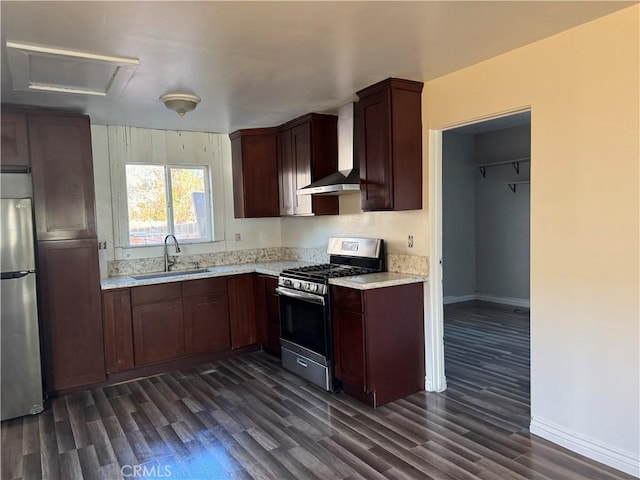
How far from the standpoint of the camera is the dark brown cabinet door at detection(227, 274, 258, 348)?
450 centimetres

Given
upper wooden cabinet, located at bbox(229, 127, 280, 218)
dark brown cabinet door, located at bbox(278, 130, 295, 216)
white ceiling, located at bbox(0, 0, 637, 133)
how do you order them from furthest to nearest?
upper wooden cabinet, located at bbox(229, 127, 280, 218), dark brown cabinet door, located at bbox(278, 130, 295, 216), white ceiling, located at bbox(0, 0, 637, 133)

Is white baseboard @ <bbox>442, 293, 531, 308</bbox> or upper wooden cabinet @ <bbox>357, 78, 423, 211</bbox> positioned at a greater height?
upper wooden cabinet @ <bbox>357, 78, 423, 211</bbox>

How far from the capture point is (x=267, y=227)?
5.39 m

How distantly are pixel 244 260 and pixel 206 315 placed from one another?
1.04 m

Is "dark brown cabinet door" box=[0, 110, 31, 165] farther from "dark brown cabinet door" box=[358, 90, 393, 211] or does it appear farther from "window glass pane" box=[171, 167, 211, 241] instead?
"dark brown cabinet door" box=[358, 90, 393, 211]

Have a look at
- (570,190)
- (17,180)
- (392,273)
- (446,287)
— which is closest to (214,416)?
(392,273)

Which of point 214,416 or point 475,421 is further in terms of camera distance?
point 214,416

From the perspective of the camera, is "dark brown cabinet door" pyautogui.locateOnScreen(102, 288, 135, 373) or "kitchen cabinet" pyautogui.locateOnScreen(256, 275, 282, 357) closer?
"dark brown cabinet door" pyautogui.locateOnScreen(102, 288, 135, 373)

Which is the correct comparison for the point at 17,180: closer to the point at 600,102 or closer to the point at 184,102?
the point at 184,102

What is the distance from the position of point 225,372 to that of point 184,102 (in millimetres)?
2410

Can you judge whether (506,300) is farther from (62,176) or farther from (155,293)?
(62,176)

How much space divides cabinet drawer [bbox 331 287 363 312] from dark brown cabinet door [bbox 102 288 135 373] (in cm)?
189

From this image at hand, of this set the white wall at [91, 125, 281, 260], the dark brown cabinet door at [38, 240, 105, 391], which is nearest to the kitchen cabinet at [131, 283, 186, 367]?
the dark brown cabinet door at [38, 240, 105, 391]

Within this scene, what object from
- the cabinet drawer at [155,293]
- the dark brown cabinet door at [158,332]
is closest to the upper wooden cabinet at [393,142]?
the cabinet drawer at [155,293]
